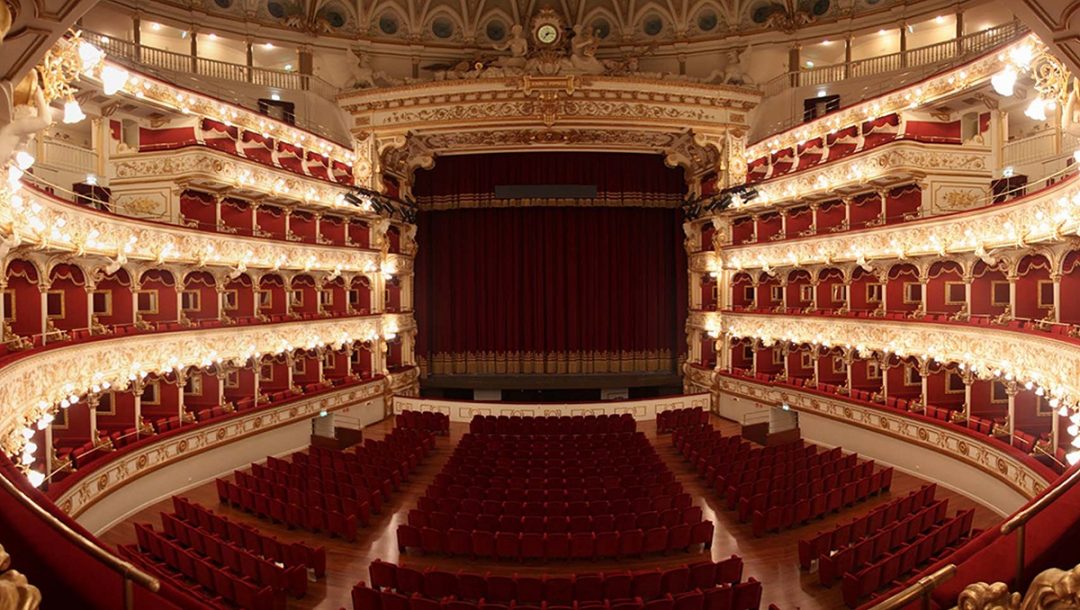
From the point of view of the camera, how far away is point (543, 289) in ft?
93.9

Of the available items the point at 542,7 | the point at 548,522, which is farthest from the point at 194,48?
the point at 548,522

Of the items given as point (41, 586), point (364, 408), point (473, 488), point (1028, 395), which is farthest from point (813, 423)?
point (41, 586)

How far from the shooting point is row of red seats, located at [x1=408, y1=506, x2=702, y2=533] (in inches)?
450

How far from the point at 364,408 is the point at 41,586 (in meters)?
21.3

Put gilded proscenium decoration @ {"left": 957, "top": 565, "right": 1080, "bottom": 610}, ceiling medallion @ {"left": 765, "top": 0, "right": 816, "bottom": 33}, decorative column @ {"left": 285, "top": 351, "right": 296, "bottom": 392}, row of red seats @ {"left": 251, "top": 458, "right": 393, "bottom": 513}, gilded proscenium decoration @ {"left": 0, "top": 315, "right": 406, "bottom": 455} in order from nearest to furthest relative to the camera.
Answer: gilded proscenium decoration @ {"left": 957, "top": 565, "right": 1080, "bottom": 610} < gilded proscenium decoration @ {"left": 0, "top": 315, "right": 406, "bottom": 455} < row of red seats @ {"left": 251, "top": 458, "right": 393, "bottom": 513} < decorative column @ {"left": 285, "top": 351, "right": 296, "bottom": 392} < ceiling medallion @ {"left": 765, "top": 0, "right": 816, "bottom": 33}

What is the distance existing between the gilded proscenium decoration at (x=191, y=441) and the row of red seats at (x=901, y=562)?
12798 millimetres

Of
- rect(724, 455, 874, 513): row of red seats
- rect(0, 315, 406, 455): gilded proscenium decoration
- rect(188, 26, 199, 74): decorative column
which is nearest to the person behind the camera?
rect(0, 315, 406, 455): gilded proscenium decoration

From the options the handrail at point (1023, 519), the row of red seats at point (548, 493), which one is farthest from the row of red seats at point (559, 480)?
the handrail at point (1023, 519)

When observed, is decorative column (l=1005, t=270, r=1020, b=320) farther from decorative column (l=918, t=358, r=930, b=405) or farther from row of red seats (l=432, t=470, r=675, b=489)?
row of red seats (l=432, t=470, r=675, b=489)

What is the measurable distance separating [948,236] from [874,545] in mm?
8774

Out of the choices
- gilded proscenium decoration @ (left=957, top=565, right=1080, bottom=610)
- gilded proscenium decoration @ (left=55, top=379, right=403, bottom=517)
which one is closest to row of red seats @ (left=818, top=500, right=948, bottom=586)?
gilded proscenium decoration @ (left=957, top=565, right=1080, bottom=610)

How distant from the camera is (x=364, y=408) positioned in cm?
2333

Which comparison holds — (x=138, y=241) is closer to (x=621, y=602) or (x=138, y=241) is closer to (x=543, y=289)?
(x=621, y=602)

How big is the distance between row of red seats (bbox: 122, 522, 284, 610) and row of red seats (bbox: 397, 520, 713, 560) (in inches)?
108
